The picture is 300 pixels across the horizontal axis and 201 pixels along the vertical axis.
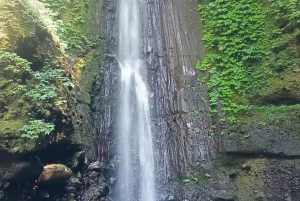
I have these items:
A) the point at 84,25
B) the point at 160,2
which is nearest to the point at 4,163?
the point at 84,25

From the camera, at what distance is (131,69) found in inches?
333

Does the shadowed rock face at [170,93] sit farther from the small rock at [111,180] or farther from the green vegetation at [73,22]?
the green vegetation at [73,22]

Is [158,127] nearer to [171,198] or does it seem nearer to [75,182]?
[171,198]

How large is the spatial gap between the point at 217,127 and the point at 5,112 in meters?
4.78

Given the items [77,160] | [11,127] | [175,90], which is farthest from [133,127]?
[11,127]

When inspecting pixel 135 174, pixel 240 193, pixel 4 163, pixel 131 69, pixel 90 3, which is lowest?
pixel 240 193

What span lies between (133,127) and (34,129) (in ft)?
11.0

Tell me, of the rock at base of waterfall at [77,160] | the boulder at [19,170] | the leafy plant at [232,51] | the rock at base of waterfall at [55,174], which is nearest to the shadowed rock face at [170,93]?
the leafy plant at [232,51]

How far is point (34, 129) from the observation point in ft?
14.7

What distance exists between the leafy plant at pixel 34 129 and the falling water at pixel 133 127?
2.84 metres

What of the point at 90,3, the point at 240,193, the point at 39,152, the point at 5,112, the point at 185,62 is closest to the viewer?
the point at 5,112

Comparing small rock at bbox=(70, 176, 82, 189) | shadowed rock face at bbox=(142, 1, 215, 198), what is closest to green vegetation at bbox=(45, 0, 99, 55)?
shadowed rock face at bbox=(142, 1, 215, 198)

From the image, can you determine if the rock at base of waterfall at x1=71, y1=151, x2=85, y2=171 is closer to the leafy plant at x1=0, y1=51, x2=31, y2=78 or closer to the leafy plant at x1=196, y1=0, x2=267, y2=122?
the leafy plant at x1=0, y1=51, x2=31, y2=78

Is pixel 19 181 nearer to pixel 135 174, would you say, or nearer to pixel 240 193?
pixel 135 174
